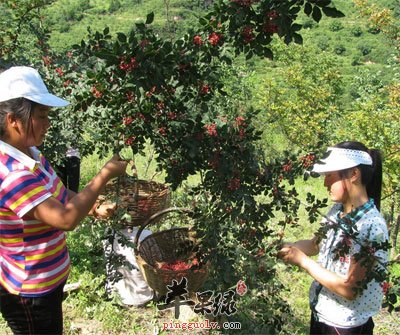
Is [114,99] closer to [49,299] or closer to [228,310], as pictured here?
[49,299]

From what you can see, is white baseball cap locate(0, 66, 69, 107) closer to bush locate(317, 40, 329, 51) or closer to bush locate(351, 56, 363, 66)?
bush locate(351, 56, 363, 66)

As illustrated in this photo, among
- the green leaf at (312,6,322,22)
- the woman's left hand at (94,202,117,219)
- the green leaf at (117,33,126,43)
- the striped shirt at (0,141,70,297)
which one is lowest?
the woman's left hand at (94,202,117,219)

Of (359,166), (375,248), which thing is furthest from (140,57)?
(375,248)

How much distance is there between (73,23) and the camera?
4269 centimetres

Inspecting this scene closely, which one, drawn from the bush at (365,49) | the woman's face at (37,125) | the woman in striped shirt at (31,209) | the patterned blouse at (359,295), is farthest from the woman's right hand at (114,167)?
the bush at (365,49)

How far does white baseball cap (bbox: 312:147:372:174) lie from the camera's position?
1849 millimetres

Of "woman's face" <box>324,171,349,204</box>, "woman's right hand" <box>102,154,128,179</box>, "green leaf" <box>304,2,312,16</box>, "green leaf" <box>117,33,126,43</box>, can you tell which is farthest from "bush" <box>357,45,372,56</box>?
"woman's right hand" <box>102,154,128,179</box>

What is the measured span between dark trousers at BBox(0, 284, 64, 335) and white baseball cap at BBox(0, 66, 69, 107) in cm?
77

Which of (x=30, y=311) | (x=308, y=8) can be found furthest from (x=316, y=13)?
(x=30, y=311)

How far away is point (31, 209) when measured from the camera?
1.54 m

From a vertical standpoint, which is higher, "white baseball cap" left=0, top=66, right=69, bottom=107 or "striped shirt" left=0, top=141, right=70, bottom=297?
"white baseball cap" left=0, top=66, right=69, bottom=107

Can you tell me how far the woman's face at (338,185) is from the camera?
1.89 meters

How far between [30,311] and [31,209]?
48cm

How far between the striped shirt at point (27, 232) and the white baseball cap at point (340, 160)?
1081 mm
